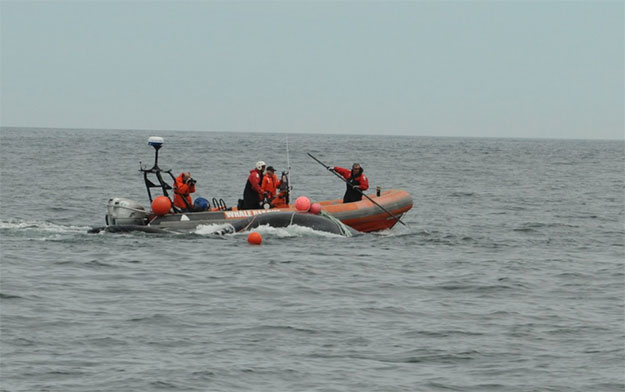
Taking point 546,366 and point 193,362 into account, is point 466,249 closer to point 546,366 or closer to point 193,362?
point 546,366

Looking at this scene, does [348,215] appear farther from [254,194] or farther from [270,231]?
[270,231]

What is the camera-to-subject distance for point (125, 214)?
18.4 metres

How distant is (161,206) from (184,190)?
637mm

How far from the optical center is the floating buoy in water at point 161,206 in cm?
1831

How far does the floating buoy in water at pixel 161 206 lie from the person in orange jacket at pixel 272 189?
216 cm

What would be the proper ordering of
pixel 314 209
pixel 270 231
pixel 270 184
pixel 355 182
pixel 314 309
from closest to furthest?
pixel 314 309, pixel 270 231, pixel 314 209, pixel 270 184, pixel 355 182

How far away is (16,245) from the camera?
16609 millimetres

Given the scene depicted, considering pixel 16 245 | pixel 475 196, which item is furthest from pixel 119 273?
pixel 475 196

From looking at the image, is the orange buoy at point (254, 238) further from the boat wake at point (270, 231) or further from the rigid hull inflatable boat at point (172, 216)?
the rigid hull inflatable boat at point (172, 216)

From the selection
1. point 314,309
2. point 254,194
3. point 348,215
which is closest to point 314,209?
point 348,215

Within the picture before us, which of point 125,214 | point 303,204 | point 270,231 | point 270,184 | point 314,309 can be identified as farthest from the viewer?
point 270,184

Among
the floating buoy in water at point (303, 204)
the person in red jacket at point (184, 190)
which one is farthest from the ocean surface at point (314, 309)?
the person in red jacket at point (184, 190)

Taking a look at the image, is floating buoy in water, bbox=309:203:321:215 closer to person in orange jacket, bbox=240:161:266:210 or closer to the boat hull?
the boat hull

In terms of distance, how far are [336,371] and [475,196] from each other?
26.2 metres
